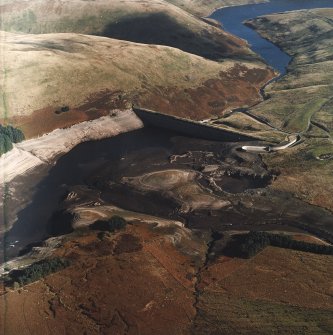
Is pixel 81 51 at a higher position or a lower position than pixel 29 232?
higher

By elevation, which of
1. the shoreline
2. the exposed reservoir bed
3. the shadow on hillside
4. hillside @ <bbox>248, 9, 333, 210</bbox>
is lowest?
hillside @ <bbox>248, 9, 333, 210</bbox>

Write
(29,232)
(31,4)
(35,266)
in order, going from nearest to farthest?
(35,266)
(29,232)
(31,4)

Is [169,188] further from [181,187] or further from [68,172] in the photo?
[68,172]

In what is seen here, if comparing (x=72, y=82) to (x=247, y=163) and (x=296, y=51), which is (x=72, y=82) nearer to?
(x=247, y=163)

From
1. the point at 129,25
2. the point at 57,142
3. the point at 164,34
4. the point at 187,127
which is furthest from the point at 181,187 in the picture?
the point at 129,25

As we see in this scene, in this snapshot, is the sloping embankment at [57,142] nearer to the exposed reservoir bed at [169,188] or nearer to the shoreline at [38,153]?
the shoreline at [38,153]

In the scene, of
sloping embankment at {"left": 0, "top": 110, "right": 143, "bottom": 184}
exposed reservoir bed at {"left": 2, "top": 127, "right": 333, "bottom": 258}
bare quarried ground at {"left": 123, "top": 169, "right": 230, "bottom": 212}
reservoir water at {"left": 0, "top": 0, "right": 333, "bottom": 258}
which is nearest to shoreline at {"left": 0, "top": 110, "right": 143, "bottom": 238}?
sloping embankment at {"left": 0, "top": 110, "right": 143, "bottom": 184}

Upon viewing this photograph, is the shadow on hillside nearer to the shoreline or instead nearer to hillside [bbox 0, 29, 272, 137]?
hillside [bbox 0, 29, 272, 137]

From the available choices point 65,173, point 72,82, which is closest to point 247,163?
point 65,173
